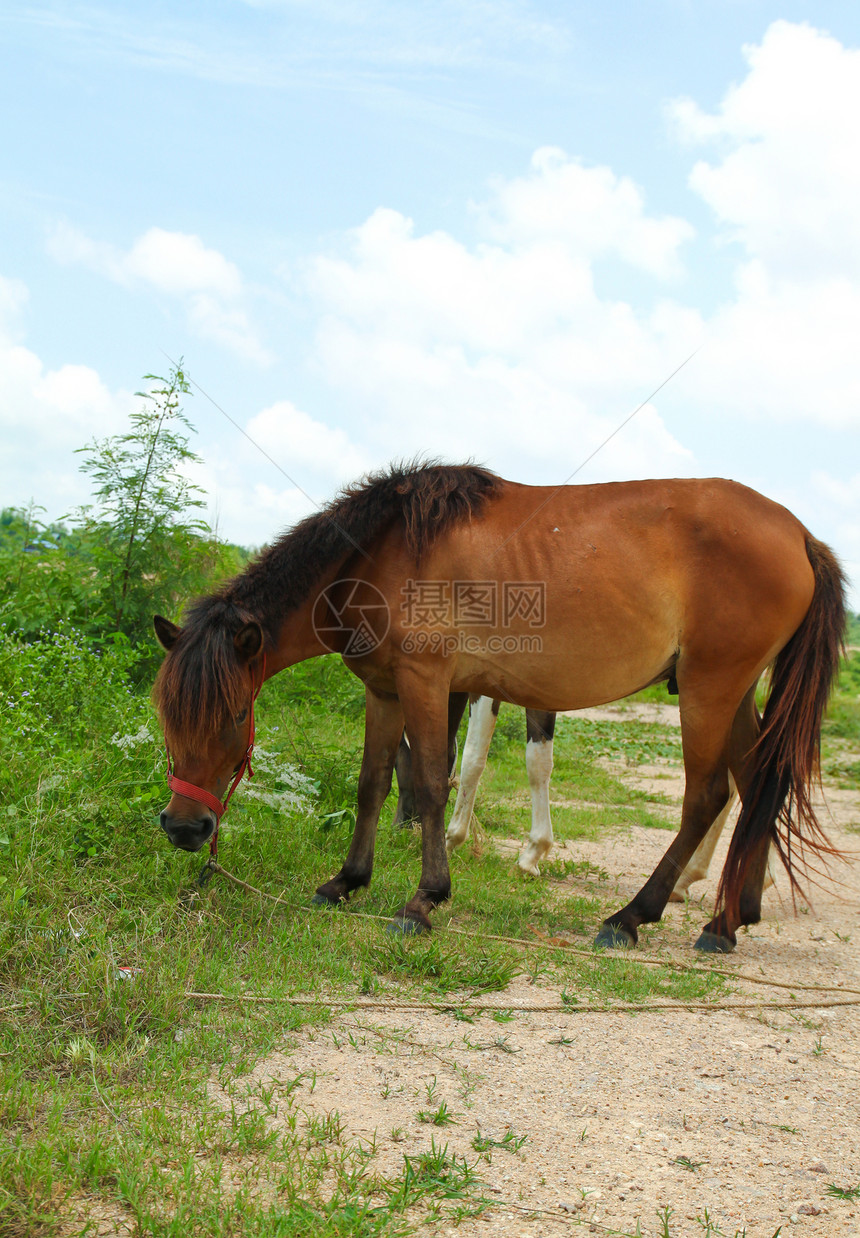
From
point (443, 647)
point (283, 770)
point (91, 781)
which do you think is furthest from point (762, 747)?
point (91, 781)

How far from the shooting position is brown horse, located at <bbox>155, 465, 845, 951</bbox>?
404 cm

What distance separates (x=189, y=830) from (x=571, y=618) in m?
1.93

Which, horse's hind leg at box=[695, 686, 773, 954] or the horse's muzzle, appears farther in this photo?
horse's hind leg at box=[695, 686, 773, 954]

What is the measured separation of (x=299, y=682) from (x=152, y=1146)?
6.81 m

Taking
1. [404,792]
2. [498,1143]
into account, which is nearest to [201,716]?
[498,1143]

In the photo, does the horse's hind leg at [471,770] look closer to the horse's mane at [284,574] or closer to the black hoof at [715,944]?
the black hoof at [715,944]

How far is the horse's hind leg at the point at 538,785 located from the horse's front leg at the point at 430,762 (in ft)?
3.98

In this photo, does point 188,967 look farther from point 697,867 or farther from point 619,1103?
point 697,867

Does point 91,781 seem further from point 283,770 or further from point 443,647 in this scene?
point 443,647

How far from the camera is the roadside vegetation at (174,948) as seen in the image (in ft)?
6.47

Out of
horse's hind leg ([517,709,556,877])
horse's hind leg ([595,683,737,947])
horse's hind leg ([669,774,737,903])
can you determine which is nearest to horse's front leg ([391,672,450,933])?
horse's hind leg ([595,683,737,947])

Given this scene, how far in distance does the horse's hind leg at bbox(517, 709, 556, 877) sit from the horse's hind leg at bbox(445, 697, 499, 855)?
273 millimetres

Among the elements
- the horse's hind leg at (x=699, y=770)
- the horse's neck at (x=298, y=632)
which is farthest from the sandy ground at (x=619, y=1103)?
the horse's neck at (x=298, y=632)

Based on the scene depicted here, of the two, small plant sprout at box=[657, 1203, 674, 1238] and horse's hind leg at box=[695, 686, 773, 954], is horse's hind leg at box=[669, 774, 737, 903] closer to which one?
horse's hind leg at box=[695, 686, 773, 954]
